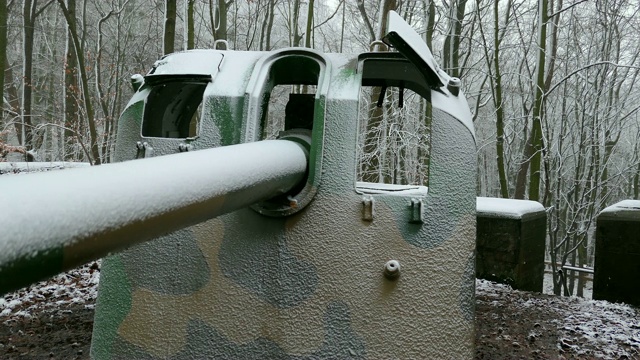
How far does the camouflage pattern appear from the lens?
2209 millimetres

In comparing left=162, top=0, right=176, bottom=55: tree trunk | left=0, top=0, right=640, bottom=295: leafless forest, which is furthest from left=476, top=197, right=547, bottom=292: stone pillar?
left=162, top=0, right=176, bottom=55: tree trunk

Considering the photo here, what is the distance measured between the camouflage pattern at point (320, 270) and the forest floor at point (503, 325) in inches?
54.6

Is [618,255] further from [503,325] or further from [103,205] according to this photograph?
[103,205]

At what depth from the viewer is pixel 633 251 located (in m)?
4.78

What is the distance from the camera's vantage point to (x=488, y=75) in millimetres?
8898

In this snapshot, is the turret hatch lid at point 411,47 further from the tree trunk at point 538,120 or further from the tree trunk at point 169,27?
the tree trunk at point 169,27

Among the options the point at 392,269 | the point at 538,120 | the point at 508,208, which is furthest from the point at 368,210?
the point at 538,120

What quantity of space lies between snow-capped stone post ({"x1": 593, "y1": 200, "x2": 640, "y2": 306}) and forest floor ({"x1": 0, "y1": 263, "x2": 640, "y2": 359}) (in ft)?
0.46

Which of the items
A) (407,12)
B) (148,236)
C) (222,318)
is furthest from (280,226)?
(407,12)

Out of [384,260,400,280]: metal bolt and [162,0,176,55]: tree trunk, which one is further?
[162,0,176,55]: tree trunk

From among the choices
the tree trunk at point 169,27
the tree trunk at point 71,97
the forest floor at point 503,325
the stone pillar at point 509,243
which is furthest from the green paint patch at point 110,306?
the tree trunk at point 71,97

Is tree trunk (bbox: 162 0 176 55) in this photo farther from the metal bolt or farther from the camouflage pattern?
the metal bolt

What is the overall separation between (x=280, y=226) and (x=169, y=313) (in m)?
0.58

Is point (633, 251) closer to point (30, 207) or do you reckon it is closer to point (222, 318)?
point (222, 318)
